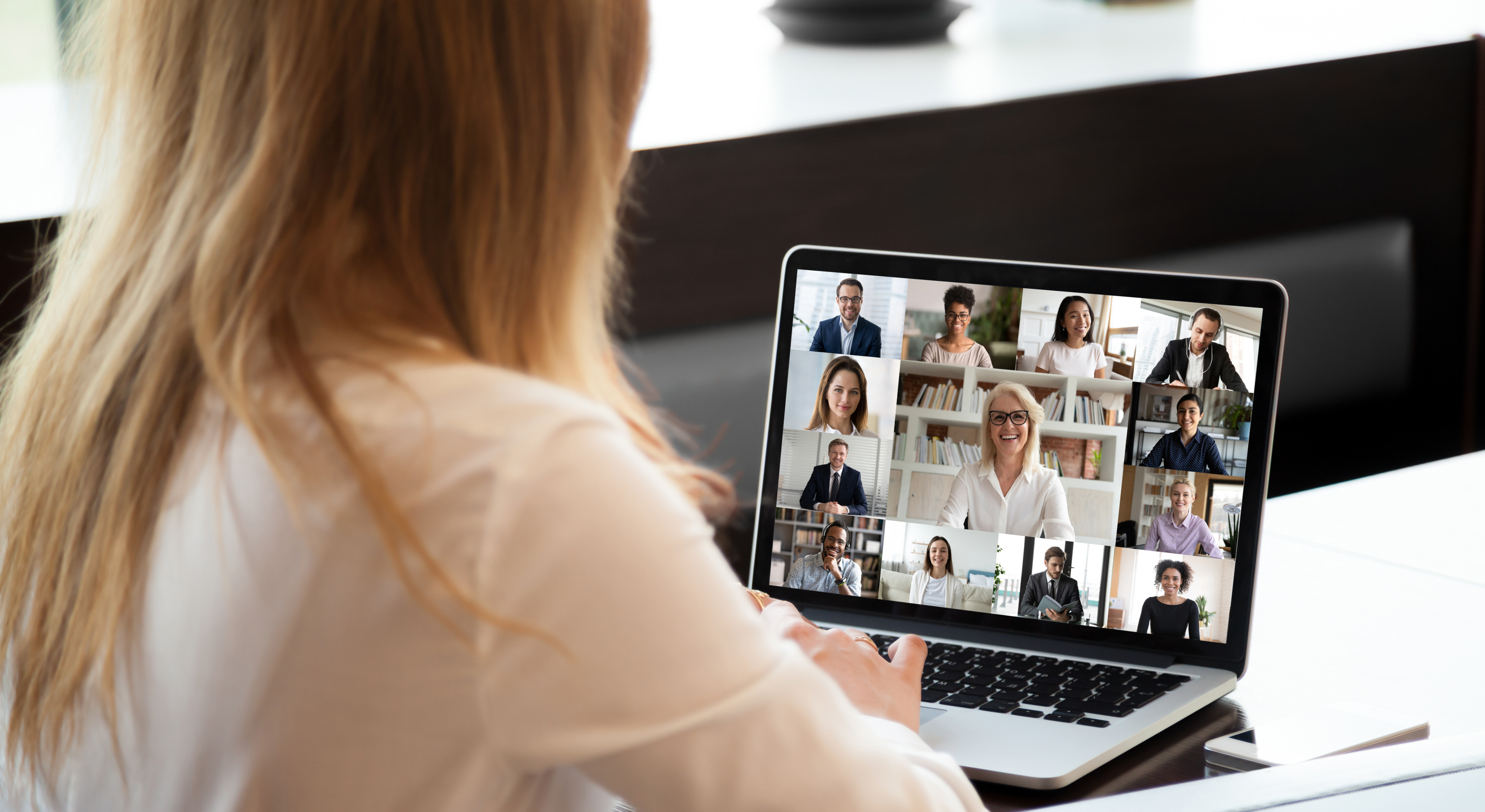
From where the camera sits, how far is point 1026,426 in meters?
0.95

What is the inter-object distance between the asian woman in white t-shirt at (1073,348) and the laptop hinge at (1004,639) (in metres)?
0.19

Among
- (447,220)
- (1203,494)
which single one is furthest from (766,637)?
(1203,494)

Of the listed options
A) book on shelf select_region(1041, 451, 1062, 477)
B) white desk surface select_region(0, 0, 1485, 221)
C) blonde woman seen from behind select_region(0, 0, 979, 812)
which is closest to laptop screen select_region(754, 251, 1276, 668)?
book on shelf select_region(1041, 451, 1062, 477)

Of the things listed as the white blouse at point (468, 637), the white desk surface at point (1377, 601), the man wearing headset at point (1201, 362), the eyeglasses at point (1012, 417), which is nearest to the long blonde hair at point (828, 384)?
the eyeglasses at point (1012, 417)

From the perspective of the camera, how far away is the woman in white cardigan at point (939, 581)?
38.3 inches

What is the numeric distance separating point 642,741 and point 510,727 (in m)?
0.05

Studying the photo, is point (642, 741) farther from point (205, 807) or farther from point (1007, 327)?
point (1007, 327)

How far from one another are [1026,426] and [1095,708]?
20cm

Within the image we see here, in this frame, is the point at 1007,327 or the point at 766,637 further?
the point at 1007,327

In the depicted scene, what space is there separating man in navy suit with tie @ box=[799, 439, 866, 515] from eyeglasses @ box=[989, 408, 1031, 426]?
4.2 inches

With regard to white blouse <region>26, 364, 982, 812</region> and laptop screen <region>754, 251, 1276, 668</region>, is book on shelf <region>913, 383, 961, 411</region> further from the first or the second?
white blouse <region>26, 364, 982, 812</region>

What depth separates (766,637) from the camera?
50 centimetres

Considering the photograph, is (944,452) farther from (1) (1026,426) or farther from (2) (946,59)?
(2) (946,59)

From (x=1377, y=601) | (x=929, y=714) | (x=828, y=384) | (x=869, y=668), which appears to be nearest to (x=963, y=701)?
(x=929, y=714)
